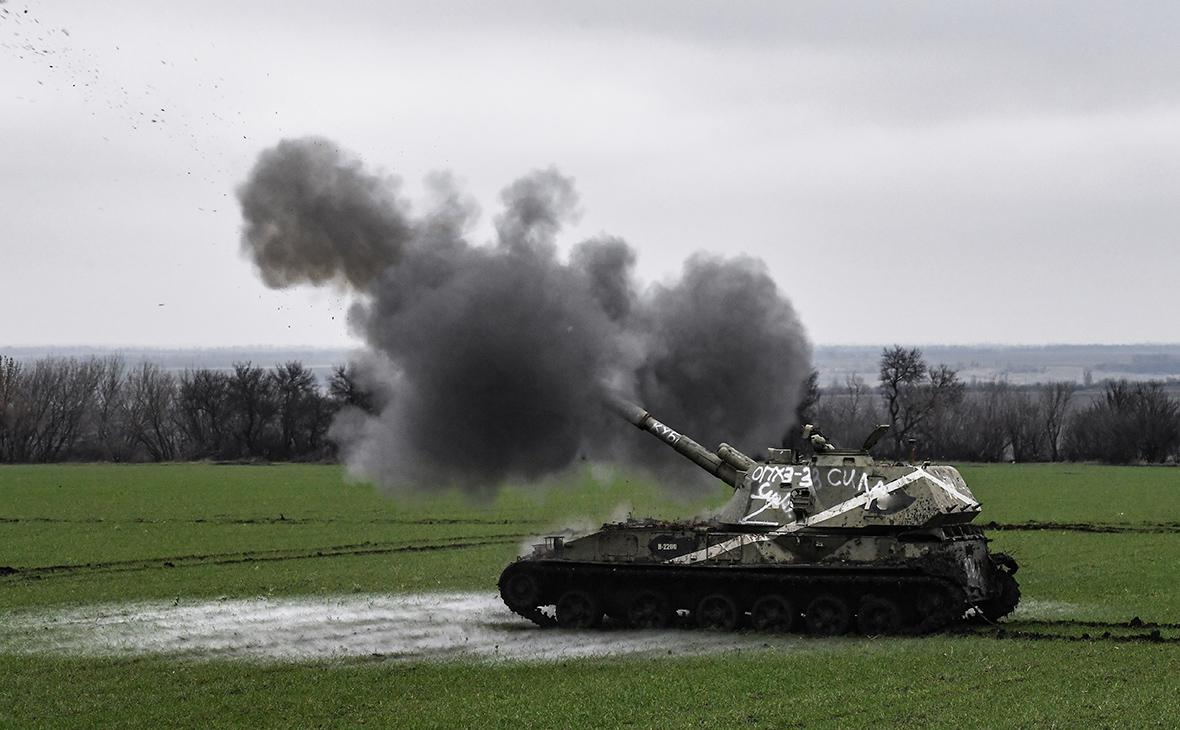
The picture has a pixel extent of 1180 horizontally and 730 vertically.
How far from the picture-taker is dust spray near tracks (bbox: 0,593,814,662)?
26.6 m

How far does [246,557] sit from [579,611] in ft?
53.3

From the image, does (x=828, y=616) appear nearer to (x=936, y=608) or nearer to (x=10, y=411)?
(x=936, y=608)

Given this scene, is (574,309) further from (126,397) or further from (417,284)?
(126,397)

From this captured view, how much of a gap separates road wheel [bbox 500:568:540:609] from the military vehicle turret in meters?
0.02

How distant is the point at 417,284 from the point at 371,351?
173 centimetres

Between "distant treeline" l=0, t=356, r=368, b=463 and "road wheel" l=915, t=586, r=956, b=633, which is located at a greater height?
"distant treeline" l=0, t=356, r=368, b=463

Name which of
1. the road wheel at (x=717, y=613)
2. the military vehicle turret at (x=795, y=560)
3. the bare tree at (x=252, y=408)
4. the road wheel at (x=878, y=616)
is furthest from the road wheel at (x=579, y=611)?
the bare tree at (x=252, y=408)

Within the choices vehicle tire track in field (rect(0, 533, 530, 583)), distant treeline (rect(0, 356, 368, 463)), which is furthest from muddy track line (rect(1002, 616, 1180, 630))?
distant treeline (rect(0, 356, 368, 463))

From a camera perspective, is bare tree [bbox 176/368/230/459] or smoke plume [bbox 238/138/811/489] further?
bare tree [bbox 176/368/230/459]

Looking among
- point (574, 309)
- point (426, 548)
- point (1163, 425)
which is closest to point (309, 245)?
point (574, 309)

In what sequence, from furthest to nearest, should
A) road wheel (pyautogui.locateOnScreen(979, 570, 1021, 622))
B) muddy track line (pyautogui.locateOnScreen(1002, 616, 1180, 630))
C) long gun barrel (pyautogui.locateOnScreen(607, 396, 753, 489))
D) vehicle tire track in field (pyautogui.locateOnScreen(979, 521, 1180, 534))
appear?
vehicle tire track in field (pyautogui.locateOnScreen(979, 521, 1180, 534)), long gun barrel (pyautogui.locateOnScreen(607, 396, 753, 489)), road wheel (pyautogui.locateOnScreen(979, 570, 1021, 622)), muddy track line (pyautogui.locateOnScreen(1002, 616, 1180, 630))

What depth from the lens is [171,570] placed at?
40.2 meters

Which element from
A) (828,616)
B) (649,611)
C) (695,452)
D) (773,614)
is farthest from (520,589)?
(828,616)

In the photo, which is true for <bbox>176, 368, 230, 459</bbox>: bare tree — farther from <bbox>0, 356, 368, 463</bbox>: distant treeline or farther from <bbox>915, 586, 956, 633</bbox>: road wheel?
<bbox>915, 586, 956, 633</bbox>: road wheel
